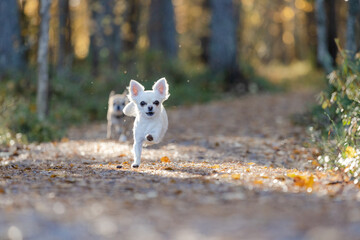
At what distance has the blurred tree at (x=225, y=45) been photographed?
21.4 m

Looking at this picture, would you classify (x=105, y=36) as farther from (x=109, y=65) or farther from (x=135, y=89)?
(x=135, y=89)

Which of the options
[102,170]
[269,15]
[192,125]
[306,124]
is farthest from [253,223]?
[269,15]

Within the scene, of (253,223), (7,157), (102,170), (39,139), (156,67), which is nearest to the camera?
(253,223)

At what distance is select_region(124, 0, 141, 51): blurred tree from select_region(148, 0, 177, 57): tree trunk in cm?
75

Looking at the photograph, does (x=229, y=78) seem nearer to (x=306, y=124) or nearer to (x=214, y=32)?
(x=214, y=32)

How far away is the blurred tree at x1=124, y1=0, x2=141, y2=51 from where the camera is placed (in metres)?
25.7

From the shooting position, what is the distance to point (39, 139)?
1195cm

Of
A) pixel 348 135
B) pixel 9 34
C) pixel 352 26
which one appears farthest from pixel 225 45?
pixel 348 135

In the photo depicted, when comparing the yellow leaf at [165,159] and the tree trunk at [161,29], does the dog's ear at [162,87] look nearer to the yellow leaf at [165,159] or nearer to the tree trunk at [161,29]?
the yellow leaf at [165,159]

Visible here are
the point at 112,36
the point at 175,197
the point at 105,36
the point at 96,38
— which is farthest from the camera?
the point at 105,36

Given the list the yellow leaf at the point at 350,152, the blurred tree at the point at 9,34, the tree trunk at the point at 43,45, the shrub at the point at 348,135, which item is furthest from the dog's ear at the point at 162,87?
the blurred tree at the point at 9,34

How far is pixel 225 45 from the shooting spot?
21.5 metres

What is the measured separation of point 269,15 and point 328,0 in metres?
21.4

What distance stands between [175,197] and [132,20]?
21.9 meters
